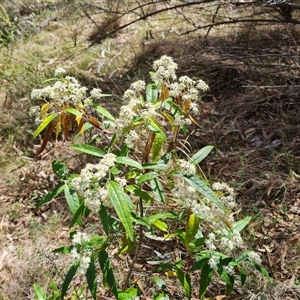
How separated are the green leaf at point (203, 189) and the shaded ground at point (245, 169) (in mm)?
864

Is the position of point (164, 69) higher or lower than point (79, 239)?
higher

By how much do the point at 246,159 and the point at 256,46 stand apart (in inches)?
66.4

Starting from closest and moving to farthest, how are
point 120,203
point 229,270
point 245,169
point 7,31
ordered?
point 120,203, point 229,270, point 245,169, point 7,31

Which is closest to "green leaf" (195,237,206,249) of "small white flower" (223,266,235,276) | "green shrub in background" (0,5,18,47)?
"small white flower" (223,266,235,276)

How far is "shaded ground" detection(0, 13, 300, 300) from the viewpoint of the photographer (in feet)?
7.58

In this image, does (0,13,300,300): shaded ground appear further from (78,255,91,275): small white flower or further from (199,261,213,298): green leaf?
(78,255,91,275): small white flower

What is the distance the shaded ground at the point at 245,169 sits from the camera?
231 centimetres

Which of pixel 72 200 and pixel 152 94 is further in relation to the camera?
pixel 152 94

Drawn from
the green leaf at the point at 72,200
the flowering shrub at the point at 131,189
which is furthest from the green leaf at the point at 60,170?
the green leaf at the point at 72,200

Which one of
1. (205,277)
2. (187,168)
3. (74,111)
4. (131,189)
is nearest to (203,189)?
(187,168)

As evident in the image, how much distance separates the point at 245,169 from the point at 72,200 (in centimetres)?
165

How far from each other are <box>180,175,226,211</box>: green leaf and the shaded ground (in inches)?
34.0

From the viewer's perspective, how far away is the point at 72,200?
141cm

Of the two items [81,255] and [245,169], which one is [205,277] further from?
[245,169]
